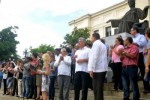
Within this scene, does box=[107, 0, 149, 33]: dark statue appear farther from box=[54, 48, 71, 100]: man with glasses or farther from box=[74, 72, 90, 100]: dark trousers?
box=[74, 72, 90, 100]: dark trousers

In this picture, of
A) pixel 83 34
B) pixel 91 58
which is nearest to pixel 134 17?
pixel 91 58

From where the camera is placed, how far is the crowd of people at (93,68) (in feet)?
30.3

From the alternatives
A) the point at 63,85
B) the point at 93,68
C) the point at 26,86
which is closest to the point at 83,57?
the point at 63,85

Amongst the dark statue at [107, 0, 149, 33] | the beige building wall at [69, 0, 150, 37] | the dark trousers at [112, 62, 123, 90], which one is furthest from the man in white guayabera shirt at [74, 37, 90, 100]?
the beige building wall at [69, 0, 150, 37]

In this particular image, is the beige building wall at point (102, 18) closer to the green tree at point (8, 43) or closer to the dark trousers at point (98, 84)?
the green tree at point (8, 43)

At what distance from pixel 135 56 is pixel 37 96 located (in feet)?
17.2

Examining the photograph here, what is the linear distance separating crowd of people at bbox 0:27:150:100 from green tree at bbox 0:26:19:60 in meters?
29.1

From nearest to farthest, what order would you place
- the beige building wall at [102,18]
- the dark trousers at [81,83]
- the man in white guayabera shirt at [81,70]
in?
the dark trousers at [81,83] < the man in white guayabera shirt at [81,70] < the beige building wall at [102,18]

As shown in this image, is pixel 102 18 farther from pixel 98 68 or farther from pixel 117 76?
pixel 98 68

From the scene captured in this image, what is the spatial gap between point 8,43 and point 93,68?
1429 inches

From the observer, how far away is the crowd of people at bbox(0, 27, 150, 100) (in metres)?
9.23

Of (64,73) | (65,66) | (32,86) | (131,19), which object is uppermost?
(131,19)

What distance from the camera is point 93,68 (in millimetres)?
9148

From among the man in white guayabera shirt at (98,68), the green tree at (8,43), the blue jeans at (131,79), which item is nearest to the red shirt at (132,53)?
the blue jeans at (131,79)
